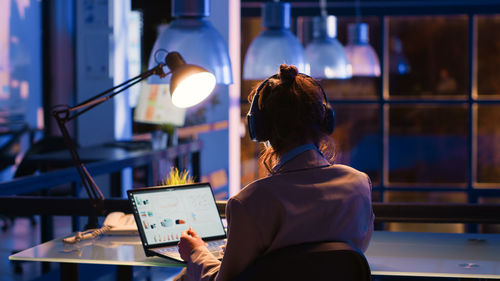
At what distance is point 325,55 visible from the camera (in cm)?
477

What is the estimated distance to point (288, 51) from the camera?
3439mm

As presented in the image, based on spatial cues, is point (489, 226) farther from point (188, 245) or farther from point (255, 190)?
point (255, 190)

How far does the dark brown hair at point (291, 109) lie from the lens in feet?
5.65

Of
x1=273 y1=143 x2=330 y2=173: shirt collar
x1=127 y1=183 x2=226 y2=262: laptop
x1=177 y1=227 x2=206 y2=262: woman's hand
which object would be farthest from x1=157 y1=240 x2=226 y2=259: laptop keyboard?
x1=273 y1=143 x2=330 y2=173: shirt collar

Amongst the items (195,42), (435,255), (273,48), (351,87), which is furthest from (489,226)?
(195,42)

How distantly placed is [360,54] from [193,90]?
11.4ft

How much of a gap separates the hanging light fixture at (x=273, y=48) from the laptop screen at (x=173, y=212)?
1.07 meters

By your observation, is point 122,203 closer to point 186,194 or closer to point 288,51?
point 186,194

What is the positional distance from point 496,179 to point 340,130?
108 inches

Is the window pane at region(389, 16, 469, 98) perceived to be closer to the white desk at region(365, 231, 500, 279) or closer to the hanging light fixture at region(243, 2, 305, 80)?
the hanging light fixture at region(243, 2, 305, 80)

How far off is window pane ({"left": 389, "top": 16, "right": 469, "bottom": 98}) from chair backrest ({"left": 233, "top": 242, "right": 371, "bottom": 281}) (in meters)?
9.45

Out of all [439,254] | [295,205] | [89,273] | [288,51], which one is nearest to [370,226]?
[295,205]

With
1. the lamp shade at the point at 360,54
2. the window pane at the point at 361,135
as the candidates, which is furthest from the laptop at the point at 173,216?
the window pane at the point at 361,135

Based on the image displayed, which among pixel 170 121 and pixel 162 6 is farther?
pixel 162 6
